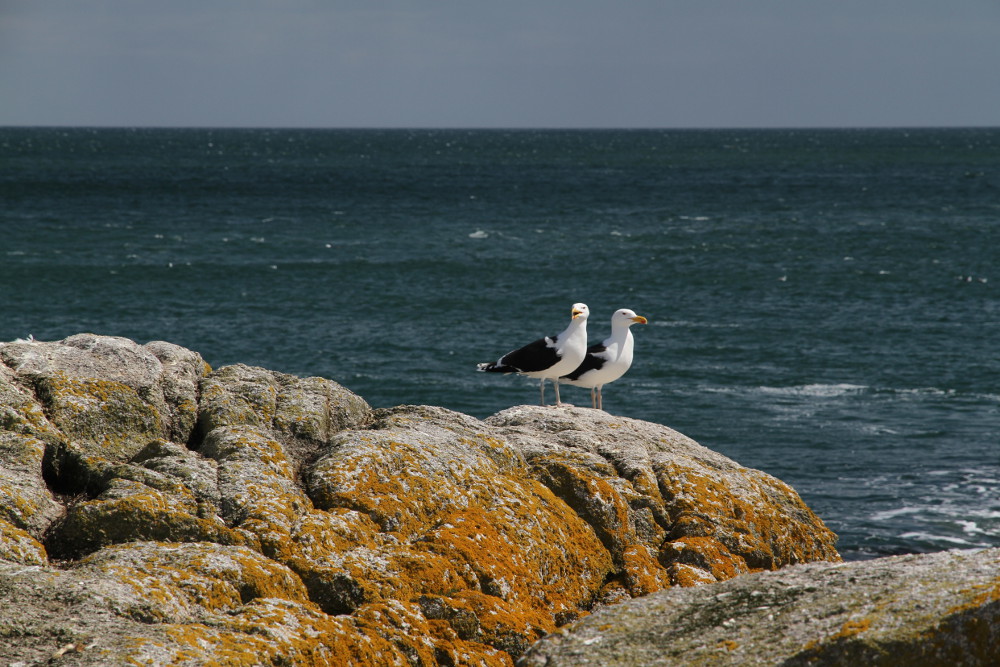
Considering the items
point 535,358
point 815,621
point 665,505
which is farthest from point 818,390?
point 815,621

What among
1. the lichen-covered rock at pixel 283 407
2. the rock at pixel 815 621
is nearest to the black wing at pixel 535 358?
the lichen-covered rock at pixel 283 407

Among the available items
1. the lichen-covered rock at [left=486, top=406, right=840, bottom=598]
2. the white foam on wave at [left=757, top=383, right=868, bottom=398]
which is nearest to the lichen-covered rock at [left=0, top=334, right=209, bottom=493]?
the lichen-covered rock at [left=486, top=406, right=840, bottom=598]

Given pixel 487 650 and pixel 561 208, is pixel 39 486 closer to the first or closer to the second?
pixel 487 650

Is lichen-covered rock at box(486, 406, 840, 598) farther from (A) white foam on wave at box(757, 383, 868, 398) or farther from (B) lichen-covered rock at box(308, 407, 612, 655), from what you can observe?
(A) white foam on wave at box(757, 383, 868, 398)

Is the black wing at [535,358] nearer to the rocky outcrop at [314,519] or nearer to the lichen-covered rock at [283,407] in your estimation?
the rocky outcrop at [314,519]

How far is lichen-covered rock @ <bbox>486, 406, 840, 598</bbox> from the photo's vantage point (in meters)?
8.75

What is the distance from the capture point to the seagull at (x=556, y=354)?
1284 centimetres

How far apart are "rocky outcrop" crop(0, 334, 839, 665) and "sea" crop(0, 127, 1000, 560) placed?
39.9ft

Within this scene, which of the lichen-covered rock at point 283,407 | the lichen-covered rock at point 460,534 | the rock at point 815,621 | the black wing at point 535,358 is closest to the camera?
the rock at point 815,621

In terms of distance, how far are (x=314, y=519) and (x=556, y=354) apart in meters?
5.94

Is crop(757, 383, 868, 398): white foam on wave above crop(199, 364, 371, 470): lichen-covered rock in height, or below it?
below

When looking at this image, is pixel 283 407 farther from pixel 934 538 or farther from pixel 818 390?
Result: pixel 818 390

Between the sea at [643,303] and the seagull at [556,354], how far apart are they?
31.9 feet

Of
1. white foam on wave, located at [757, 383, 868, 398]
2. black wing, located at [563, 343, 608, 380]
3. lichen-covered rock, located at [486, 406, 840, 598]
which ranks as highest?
black wing, located at [563, 343, 608, 380]
